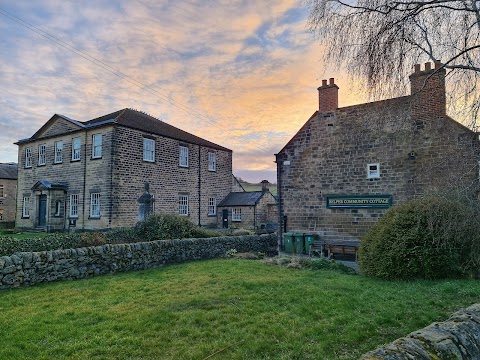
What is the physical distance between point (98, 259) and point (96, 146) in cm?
1541

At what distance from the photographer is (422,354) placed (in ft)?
10.2

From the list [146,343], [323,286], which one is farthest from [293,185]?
[146,343]

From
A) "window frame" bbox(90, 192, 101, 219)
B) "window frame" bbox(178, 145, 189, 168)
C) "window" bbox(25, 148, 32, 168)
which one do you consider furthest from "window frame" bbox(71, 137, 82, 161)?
"window frame" bbox(178, 145, 189, 168)

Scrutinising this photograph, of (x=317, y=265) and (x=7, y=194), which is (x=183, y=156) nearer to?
(x=317, y=265)

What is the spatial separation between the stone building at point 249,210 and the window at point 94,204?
39.0ft

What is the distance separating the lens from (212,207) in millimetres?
32656

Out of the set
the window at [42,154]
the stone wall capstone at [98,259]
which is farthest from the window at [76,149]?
the stone wall capstone at [98,259]

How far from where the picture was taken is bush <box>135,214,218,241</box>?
15.8 metres

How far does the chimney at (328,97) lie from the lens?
17438 millimetres

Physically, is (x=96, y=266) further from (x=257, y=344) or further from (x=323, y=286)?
(x=257, y=344)

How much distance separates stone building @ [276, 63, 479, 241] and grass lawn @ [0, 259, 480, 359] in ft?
22.0

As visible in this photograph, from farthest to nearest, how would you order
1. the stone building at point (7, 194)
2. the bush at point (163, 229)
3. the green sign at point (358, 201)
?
the stone building at point (7, 194) < the bush at point (163, 229) < the green sign at point (358, 201)

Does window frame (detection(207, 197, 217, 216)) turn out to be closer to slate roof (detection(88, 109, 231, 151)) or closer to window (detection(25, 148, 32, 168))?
slate roof (detection(88, 109, 231, 151))

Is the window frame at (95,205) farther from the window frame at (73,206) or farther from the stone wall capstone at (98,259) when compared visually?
the stone wall capstone at (98,259)
